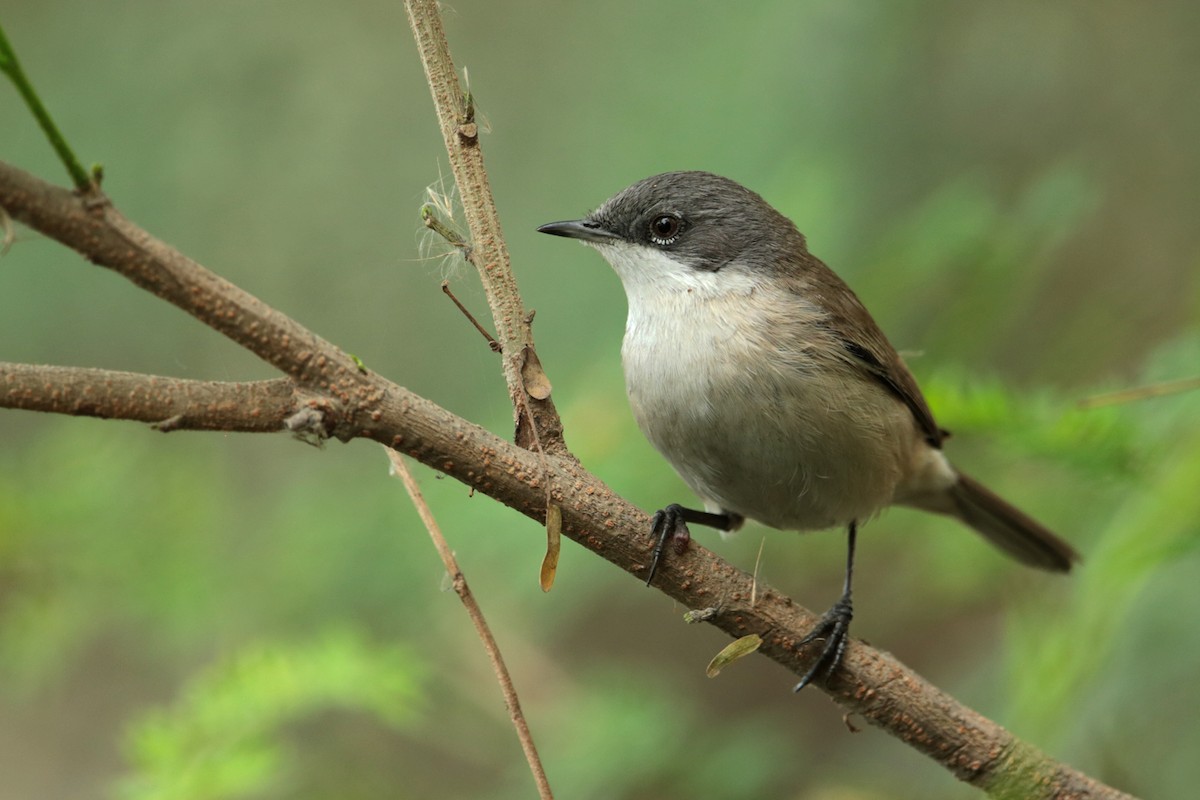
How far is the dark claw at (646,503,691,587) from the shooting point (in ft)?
8.39

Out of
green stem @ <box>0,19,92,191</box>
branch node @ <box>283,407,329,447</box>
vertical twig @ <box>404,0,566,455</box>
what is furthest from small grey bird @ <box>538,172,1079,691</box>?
green stem @ <box>0,19,92,191</box>

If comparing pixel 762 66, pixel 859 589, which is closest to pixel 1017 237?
pixel 762 66

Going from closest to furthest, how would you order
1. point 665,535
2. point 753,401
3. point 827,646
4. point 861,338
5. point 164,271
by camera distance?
point 164,271
point 665,535
point 827,646
point 753,401
point 861,338

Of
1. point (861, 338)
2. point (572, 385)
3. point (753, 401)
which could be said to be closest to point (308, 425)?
point (753, 401)

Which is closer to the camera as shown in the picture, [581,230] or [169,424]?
[169,424]

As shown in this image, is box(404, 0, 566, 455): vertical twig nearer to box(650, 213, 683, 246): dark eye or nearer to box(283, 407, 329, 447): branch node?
box(283, 407, 329, 447): branch node

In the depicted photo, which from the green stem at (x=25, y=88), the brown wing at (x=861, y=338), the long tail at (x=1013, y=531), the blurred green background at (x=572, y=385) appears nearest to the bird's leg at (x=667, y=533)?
the blurred green background at (x=572, y=385)

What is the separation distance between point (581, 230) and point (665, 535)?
6.20 feet

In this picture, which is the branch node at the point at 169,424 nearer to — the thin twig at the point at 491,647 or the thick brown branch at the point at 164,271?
the thick brown branch at the point at 164,271

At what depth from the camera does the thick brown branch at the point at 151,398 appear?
1.84 meters

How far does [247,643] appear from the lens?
14.5 ft

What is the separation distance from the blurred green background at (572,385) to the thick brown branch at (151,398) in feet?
2.03

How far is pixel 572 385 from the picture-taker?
4.82 metres

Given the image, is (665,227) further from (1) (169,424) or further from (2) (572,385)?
(1) (169,424)
